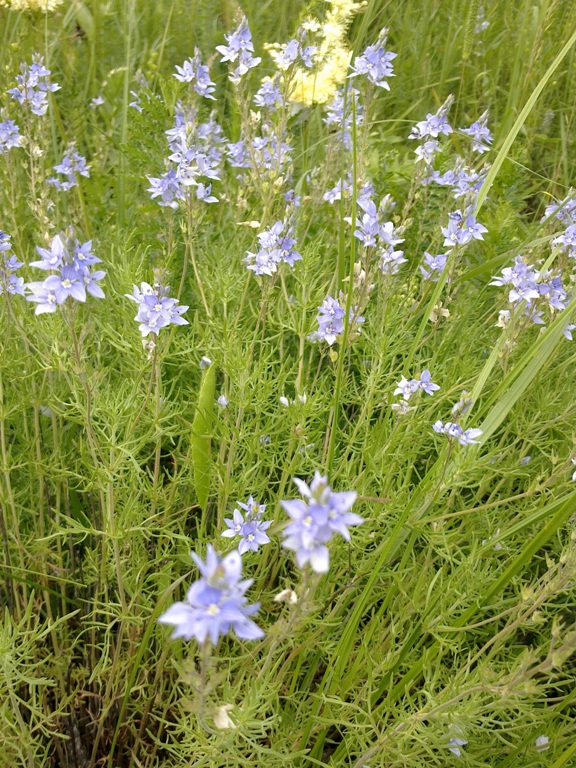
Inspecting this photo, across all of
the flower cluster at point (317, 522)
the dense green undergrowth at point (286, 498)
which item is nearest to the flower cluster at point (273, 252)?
the dense green undergrowth at point (286, 498)

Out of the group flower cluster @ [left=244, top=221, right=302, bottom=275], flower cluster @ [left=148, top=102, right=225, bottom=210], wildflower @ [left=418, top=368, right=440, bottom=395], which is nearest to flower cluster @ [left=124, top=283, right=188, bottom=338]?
flower cluster @ [left=244, top=221, right=302, bottom=275]

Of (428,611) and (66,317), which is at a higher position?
(66,317)

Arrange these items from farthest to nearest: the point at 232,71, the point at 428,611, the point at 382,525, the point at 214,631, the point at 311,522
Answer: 1. the point at 232,71
2. the point at 382,525
3. the point at 428,611
4. the point at 311,522
5. the point at 214,631

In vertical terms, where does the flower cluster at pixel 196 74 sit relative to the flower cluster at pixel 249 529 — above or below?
above

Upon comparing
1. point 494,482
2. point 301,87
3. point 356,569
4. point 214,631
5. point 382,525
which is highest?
point 301,87

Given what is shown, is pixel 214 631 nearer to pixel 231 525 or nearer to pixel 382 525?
pixel 231 525

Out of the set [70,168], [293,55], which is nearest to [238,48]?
[293,55]

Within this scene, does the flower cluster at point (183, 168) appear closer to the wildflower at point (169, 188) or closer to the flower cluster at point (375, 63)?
the wildflower at point (169, 188)

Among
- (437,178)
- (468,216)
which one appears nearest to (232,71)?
(437,178)
